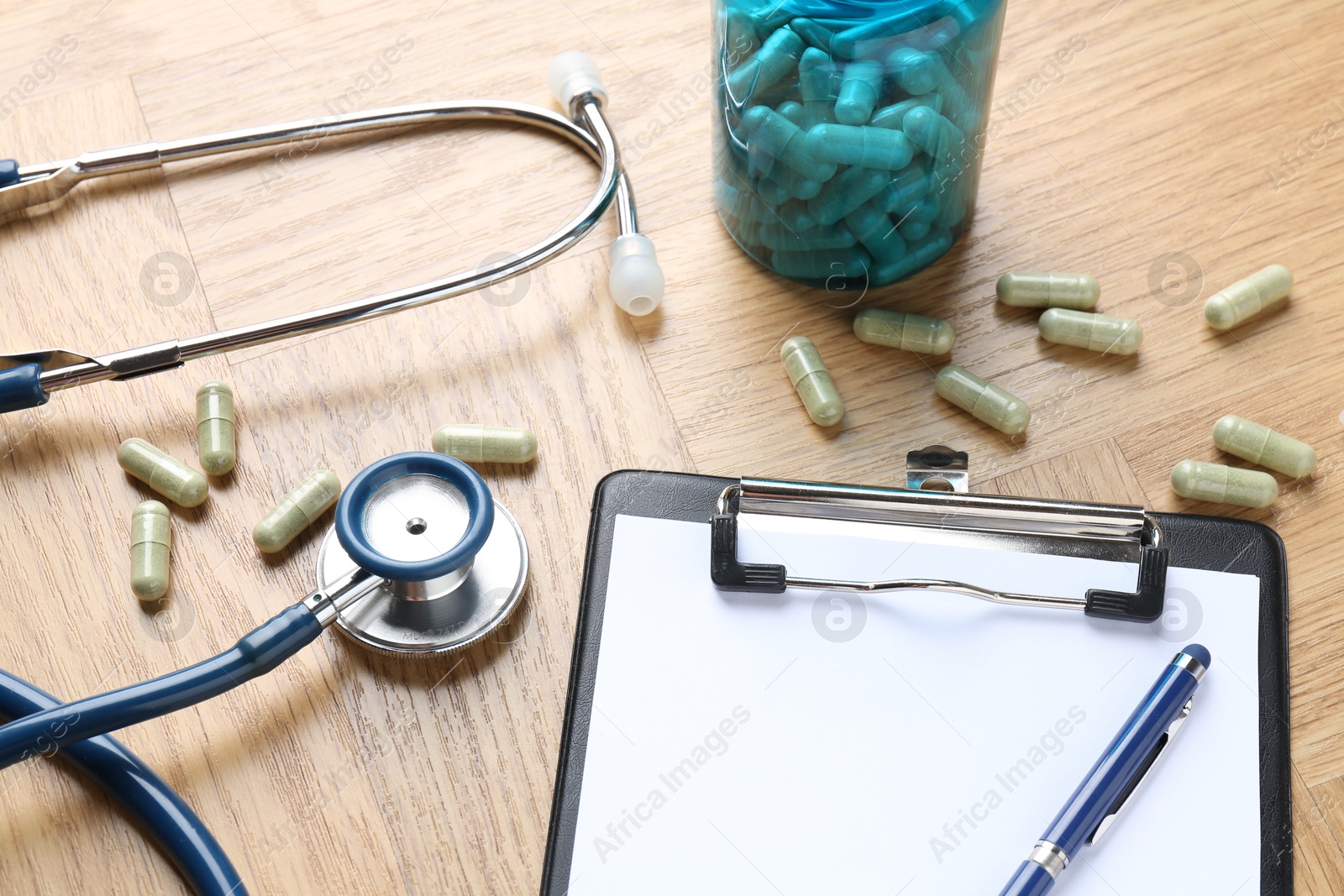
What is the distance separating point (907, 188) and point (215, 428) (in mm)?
491

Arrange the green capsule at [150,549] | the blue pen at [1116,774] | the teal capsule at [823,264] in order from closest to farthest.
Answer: the blue pen at [1116,774] → the green capsule at [150,549] → the teal capsule at [823,264]

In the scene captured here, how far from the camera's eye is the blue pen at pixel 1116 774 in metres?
0.61

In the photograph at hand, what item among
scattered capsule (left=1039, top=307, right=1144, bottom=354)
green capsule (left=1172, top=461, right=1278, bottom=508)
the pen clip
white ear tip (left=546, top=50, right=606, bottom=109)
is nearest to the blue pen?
the pen clip

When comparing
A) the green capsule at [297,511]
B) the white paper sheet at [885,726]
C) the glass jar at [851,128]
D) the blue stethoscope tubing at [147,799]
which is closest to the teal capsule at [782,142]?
the glass jar at [851,128]

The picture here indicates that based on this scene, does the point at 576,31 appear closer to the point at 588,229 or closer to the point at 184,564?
the point at 588,229

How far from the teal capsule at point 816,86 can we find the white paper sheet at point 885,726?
26cm

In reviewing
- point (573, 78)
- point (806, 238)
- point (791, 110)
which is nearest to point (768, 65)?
point (791, 110)

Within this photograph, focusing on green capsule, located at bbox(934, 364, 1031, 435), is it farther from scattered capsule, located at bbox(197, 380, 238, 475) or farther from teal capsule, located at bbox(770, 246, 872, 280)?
scattered capsule, located at bbox(197, 380, 238, 475)

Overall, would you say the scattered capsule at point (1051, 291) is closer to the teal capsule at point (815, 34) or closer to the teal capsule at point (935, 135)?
the teal capsule at point (935, 135)

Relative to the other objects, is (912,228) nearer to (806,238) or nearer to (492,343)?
(806,238)

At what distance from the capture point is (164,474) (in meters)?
0.75

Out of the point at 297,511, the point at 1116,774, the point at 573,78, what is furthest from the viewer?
the point at 573,78

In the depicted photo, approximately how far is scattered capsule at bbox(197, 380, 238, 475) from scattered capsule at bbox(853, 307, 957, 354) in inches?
17.3

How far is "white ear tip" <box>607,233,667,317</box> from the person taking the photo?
0.81 metres
